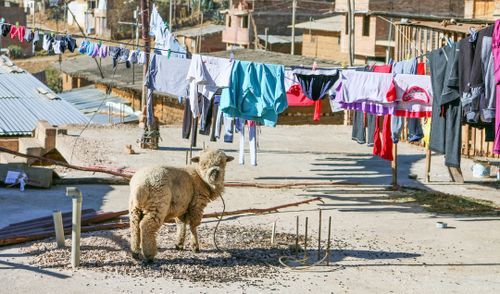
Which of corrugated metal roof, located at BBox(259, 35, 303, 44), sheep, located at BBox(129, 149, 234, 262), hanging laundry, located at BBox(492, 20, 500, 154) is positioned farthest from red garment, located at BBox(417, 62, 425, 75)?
corrugated metal roof, located at BBox(259, 35, 303, 44)

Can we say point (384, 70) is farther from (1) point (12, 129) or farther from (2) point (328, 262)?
(1) point (12, 129)

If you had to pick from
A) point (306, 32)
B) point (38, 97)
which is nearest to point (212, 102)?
point (38, 97)

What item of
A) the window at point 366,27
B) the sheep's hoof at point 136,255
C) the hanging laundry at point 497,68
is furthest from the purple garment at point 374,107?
the window at point 366,27

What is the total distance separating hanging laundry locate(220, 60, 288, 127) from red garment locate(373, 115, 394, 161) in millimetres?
3077

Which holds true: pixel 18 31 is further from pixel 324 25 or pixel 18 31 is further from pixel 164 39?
pixel 324 25

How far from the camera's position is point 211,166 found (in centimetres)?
1262

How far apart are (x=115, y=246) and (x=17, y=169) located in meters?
5.36

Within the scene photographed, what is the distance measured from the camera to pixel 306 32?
6041cm

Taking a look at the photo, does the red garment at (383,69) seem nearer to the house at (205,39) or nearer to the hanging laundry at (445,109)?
the hanging laundry at (445,109)

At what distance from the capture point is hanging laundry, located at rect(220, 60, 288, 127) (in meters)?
16.8

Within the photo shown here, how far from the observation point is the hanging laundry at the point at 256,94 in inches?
661

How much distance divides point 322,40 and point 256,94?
142 ft

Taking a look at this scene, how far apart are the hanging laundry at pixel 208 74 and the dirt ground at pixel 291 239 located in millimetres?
2123

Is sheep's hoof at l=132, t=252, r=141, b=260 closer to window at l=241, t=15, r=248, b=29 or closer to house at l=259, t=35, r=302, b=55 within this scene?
house at l=259, t=35, r=302, b=55
